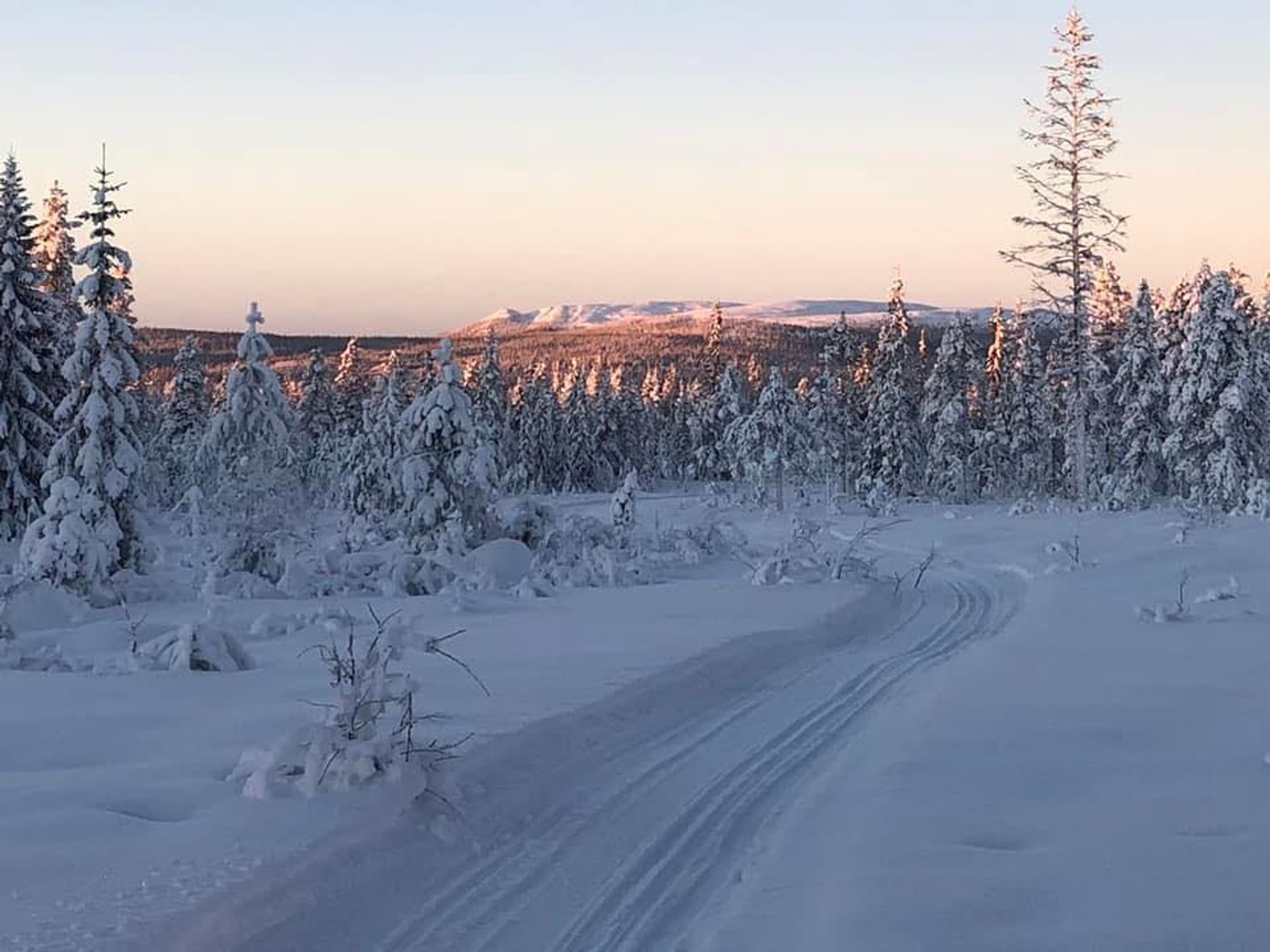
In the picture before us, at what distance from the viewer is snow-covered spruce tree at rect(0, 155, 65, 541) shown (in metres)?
28.0

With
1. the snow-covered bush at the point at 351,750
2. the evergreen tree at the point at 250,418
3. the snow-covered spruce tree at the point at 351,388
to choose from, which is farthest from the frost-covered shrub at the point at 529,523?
the snow-covered spruce tree at the point at 351,388

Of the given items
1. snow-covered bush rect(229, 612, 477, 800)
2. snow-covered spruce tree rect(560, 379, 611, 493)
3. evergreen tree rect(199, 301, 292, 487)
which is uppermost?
evergreen tree rect(199, 301, 292, 487)

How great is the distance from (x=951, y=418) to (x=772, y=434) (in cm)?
1005

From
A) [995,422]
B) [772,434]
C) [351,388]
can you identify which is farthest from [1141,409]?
[351,388]

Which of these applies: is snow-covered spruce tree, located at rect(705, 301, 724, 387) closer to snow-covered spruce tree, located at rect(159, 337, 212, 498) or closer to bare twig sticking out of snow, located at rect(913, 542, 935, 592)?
snow-covered spruce tree, located at rect(159, 337, 212, 498)

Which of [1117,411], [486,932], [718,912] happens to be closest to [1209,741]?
[718,912]

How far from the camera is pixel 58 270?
38.8 meters

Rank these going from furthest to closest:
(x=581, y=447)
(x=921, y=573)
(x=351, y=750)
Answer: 1. (x=581, y=447)
2. (x=921, y=573)
3. (x=351, y=750)

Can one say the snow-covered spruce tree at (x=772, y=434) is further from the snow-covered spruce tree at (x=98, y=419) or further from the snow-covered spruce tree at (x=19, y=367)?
the snow-covered spruce tree at (x=98, y=419)

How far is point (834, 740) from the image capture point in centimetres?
859

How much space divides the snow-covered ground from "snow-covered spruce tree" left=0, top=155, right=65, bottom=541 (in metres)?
17.4

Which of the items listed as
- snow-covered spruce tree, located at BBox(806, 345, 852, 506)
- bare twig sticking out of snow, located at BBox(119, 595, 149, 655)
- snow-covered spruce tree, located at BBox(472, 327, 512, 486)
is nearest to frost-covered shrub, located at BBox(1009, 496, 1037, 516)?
bare twig sticking out of snow, located at BBox(119, 595, 149, 655)

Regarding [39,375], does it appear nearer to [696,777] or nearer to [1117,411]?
[696,777]

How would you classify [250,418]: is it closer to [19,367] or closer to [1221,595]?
[19,367]
